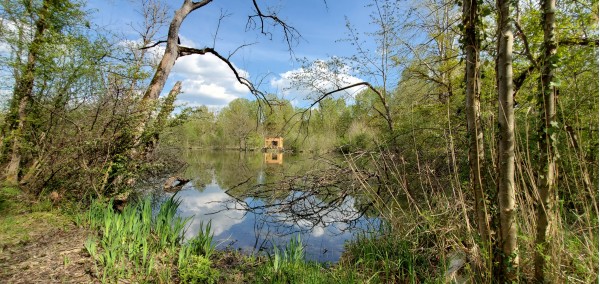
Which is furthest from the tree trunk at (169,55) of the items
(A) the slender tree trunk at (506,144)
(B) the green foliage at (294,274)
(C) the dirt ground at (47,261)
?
(A) the slender tree trunk at (506,144)

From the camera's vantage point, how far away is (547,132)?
189cm

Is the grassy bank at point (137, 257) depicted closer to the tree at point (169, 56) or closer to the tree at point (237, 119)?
the tree at point (169, 56)

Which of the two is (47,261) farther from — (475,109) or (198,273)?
(475,109)

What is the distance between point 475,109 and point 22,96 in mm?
7175

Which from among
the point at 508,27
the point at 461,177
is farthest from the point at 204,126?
the point at 508,27

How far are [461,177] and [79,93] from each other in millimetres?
7400

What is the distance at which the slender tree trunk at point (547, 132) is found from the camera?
1.89 m

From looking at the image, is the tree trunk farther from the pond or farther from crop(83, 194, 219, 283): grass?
crop(83, 194, 219, 283): grass

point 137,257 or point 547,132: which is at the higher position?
point 547,132

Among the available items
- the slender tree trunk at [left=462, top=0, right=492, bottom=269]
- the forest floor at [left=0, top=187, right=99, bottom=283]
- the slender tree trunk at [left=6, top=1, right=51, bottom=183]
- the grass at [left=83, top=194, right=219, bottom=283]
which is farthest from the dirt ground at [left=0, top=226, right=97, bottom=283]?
the slender tree trunk at [left=462, top=0, right=492, bottom=269]

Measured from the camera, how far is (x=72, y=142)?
213 inches

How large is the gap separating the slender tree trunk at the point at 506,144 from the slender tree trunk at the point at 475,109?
0.38ft

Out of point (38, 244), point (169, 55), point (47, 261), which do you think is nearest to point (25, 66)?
point (169, 55)

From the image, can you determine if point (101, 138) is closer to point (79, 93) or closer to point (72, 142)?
point (72, 142)
